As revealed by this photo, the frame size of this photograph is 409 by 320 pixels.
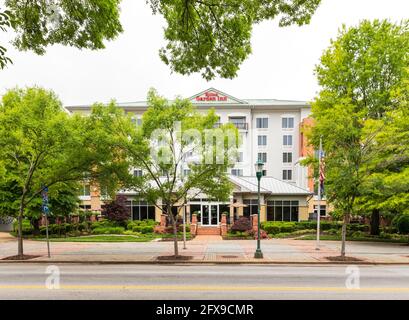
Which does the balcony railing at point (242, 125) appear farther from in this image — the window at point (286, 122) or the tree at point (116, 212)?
the tree at point (116, 212)

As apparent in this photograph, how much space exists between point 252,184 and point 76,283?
30.9 metres

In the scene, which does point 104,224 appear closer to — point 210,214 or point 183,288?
point 210,214

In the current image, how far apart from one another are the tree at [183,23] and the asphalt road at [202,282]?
6.10 meters

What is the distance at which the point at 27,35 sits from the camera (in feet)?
23.5

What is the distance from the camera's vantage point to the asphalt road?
378 inches

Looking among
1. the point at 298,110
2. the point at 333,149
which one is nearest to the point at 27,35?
the point at 333,149

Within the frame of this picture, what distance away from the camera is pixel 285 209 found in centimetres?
4134

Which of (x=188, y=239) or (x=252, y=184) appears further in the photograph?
(x=252, y=184)

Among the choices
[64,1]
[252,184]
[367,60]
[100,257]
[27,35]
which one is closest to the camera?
[64,1]

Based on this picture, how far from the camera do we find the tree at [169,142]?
16.9 m

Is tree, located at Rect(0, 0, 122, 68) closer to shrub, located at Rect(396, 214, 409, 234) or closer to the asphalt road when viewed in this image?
the asphalt road

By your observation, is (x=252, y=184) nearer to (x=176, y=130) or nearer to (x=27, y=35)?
(x=176, y=130)

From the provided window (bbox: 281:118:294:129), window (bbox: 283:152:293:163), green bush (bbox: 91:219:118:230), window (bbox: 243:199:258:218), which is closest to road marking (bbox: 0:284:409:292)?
green bush (bbox: 91:219:118:230)

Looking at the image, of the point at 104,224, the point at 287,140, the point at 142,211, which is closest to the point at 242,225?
the point at 104,224
